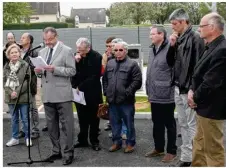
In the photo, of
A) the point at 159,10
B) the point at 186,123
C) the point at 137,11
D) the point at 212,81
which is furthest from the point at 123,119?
the point at 137,11

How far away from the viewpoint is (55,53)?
17.1 ft

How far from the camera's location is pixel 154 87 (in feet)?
17.0

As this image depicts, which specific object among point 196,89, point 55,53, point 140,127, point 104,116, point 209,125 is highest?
point 55,53

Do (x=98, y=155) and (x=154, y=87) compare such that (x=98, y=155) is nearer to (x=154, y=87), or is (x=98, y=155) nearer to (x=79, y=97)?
(x=79, y=97)

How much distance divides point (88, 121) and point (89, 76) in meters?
0.77

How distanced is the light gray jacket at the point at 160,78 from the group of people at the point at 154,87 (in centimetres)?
1

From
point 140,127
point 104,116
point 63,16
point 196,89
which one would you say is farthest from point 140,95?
point 63,16

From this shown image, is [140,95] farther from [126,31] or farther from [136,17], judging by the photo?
[136,17]

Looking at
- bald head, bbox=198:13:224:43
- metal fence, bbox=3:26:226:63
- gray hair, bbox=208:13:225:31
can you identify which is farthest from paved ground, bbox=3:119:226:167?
metal fence, bbox=3:26:226:63

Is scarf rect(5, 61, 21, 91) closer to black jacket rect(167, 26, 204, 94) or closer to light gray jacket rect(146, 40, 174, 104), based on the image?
light gray jacket rect(146, 40, 174, 104)

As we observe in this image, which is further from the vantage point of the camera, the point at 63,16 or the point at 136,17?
the point at 63,16

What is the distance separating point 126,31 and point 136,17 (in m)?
19.5

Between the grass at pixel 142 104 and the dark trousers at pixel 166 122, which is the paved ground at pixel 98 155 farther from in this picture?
the grass at pixel 142 104

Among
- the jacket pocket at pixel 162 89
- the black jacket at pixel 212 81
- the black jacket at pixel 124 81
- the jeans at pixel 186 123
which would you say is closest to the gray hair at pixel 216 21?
the black jacket at pixel 212 81
